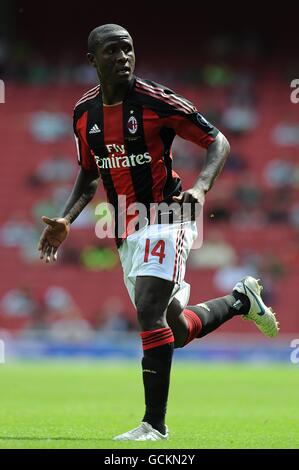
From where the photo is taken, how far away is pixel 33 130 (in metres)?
29.8

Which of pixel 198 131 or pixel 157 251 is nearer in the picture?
pixel 157 251

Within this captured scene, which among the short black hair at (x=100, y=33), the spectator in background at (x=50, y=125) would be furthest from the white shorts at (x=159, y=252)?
A: the spectator in background at (x=50, y=125)

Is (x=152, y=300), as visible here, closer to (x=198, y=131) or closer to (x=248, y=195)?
(x=198, y=131)

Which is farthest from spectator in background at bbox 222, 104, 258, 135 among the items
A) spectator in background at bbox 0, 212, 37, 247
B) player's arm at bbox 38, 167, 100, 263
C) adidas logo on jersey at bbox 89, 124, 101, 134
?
adidas logo on jersey at bbox 89, 124, 101, 134

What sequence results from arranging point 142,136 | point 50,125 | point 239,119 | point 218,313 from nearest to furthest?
point 142,136 → point 218,313 → point 239,119 → point 50,125

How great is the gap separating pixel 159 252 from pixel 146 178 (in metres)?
0.58

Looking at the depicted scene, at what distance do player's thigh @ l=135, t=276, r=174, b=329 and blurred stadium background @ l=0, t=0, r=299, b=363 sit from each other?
47.5 ft

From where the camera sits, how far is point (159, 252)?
266 inches

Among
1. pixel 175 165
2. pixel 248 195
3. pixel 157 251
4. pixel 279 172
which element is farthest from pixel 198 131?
pixel 279 172

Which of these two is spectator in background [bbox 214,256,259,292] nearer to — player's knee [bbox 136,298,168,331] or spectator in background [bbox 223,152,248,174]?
spectator in background [bbox 223,152,248,174]

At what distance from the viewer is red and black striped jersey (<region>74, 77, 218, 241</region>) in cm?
691

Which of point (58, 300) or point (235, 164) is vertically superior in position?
point (235, 164)

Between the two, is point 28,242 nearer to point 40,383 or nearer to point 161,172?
point 40,383
